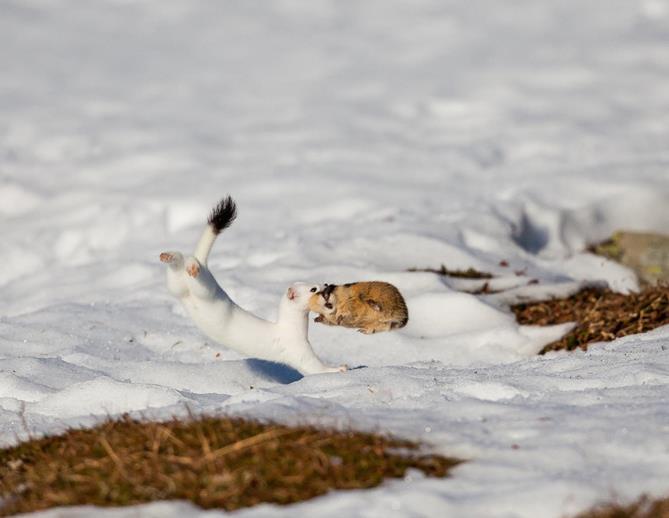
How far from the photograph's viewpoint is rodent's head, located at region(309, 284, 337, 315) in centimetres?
589

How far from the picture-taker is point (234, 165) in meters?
14.1

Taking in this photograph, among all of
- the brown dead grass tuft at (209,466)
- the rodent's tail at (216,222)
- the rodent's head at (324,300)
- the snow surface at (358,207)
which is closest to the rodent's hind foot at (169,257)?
the rodent's tail at (216,222)

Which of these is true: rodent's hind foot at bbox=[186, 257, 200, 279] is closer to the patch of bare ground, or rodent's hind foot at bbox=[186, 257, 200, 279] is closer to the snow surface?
the snow surface

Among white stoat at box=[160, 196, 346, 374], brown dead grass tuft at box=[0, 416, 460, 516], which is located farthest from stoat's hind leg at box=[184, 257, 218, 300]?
brown dead grass tuft at box=[0, 416, 460, 516]

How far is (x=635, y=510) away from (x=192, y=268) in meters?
2.77

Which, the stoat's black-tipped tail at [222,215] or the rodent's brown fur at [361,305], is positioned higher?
the stoat's black-tipped tail at [222,215]

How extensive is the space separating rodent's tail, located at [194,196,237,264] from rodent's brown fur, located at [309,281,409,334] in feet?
2.04

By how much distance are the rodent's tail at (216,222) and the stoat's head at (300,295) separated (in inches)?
19.0

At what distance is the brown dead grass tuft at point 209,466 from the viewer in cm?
366

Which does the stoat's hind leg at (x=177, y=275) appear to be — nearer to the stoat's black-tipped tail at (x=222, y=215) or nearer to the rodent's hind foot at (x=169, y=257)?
the rodent's hind foot at (x=169, y=257)

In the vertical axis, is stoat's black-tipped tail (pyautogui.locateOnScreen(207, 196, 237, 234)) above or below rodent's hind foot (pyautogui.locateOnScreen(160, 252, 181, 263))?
above

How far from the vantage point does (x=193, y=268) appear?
5.55m

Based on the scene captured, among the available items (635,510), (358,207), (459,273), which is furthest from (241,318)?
(358,207)

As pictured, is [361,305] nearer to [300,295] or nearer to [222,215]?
[300,295]
